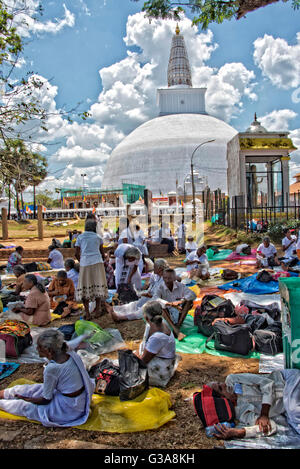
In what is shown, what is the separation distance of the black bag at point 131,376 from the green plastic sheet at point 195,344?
1.26 metres

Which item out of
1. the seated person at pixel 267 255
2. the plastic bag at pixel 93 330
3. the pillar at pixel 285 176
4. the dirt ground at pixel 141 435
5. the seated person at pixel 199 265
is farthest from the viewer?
the pillar at pixel 285 176

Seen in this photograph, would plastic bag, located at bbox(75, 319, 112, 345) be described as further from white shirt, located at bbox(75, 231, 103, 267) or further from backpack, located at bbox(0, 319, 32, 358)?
white shirt, located at bbox(75, 231, 103, 267)

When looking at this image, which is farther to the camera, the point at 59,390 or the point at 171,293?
the point at 171,293

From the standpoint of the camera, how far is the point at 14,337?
4.55m

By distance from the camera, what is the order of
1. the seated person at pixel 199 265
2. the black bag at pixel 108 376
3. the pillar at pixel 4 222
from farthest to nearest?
the pillar at pixel 4 222 < the seated person at pixel 199 265 < the black bag at pixel 108 376

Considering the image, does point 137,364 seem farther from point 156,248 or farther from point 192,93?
point 192,93

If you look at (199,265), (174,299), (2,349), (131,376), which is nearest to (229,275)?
(199,265)

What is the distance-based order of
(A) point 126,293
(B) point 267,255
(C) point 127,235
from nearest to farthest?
(A) point 126,293, (C) point 127,235, (B) point 267,255

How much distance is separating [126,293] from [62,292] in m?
1.18

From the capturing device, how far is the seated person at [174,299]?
16.8 ft

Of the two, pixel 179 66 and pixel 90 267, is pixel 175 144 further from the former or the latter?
pixel 90 267

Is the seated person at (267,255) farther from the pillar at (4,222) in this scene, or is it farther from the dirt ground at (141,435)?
the pillar at (4,222)

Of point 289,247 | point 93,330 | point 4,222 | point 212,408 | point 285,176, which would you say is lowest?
point 212,408

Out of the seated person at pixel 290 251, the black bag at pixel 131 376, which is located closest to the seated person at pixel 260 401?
the black bag at pixel 131 376
